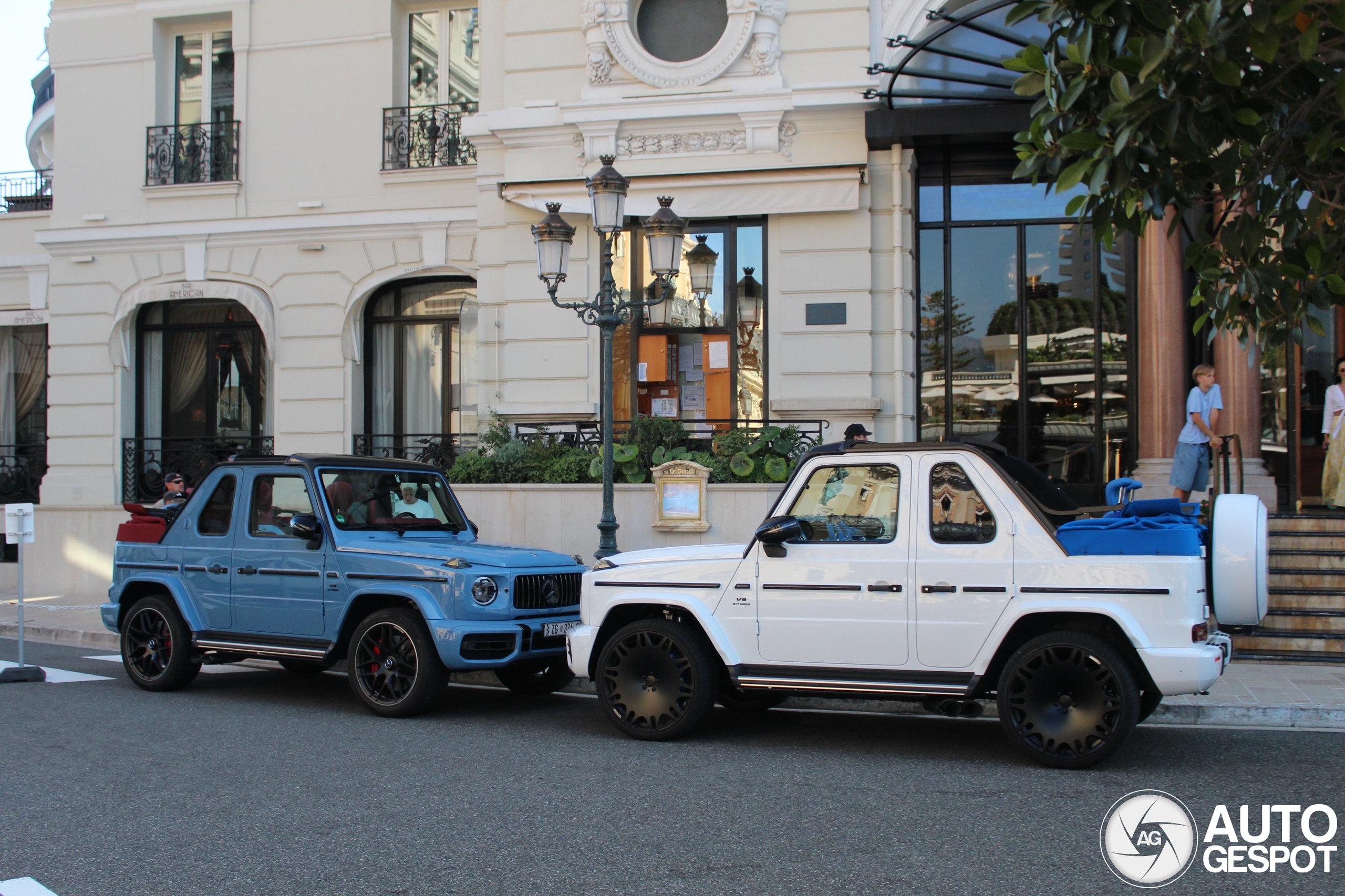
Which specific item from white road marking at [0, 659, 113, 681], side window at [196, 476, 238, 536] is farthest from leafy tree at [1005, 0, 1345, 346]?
white road marking at [0, 659, 113, 681]

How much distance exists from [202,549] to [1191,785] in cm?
748

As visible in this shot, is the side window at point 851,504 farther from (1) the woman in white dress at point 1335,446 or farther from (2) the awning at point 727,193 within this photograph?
(2) the awning at point 727,193

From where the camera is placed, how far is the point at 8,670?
33.2 ft

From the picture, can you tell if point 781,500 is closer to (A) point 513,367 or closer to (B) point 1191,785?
(B) point 1191,785

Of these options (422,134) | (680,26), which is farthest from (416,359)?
(680,26)

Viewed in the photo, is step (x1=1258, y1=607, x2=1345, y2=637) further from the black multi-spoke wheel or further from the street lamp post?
the black multi-spoke wheel

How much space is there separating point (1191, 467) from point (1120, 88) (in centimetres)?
809

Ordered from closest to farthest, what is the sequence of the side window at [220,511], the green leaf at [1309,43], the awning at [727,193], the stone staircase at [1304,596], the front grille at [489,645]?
the green leaf at [1309,43] → the front grille at [489,645] → the side window at [220,511] → the stone staircase at [1304,596] → the awning at [727,193]

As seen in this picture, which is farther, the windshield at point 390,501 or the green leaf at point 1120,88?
the windshield at point 390,501

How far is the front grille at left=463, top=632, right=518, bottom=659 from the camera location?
26.6ft

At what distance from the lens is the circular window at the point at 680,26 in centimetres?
1547

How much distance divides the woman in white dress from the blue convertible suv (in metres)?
8.61

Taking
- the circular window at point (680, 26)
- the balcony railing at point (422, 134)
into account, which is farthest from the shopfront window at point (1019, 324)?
the balcony railing at point (422, 134)

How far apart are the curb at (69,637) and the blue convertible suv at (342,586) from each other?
3.62 metres
